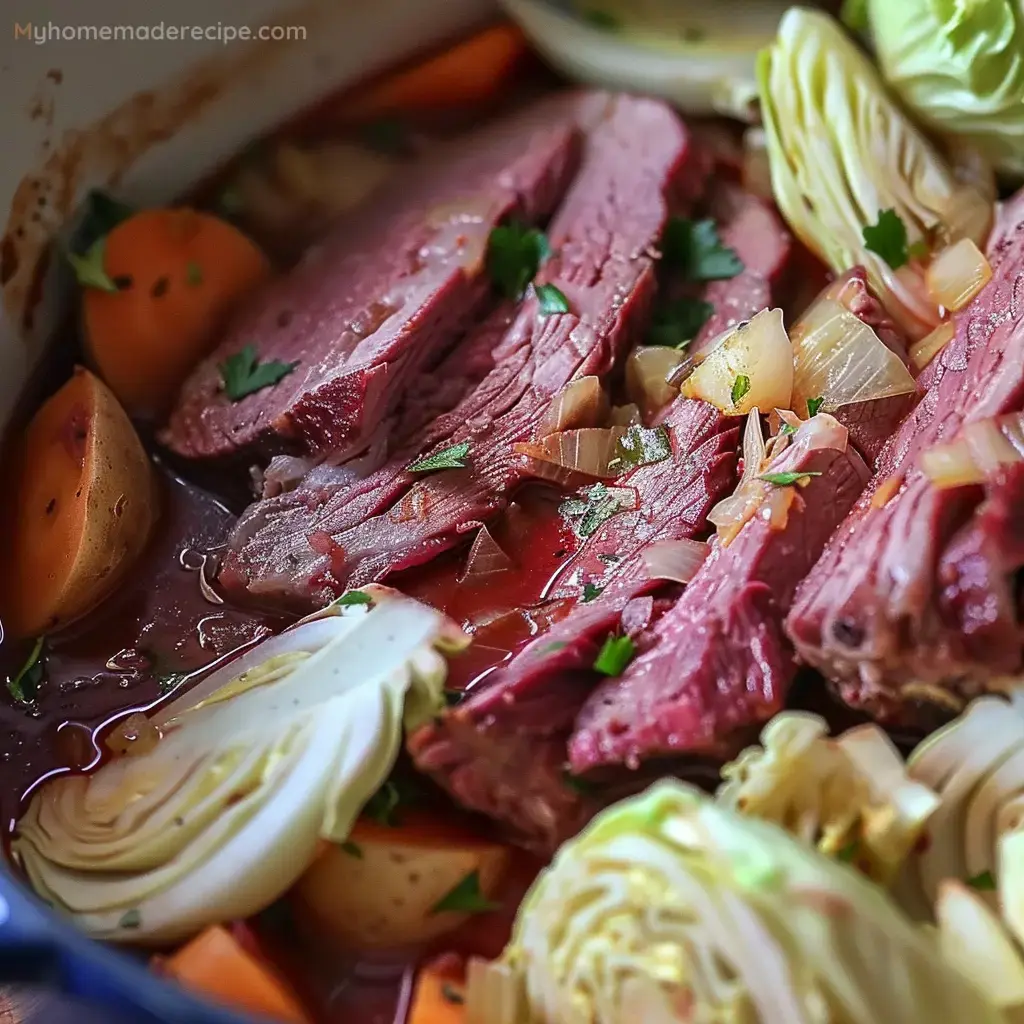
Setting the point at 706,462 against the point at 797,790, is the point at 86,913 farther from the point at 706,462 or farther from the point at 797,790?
the point at 706,462

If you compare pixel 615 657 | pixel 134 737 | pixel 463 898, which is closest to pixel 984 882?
pixel 615 657

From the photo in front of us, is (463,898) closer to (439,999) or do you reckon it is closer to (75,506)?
(439,999)

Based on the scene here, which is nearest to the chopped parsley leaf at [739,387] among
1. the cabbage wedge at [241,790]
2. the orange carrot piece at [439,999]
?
the cabbage wedge at [241,790]

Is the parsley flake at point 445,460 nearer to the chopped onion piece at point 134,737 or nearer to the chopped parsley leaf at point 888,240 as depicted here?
the chopped onion piece at point 134,737

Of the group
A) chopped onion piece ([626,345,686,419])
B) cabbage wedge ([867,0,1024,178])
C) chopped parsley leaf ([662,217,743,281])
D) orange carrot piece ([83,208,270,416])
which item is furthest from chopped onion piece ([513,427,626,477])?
cabbage wedge ([867,0,1024,178])

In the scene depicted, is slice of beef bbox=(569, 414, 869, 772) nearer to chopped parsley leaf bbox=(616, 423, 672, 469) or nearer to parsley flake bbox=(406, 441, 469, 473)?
chopped parsley leaf bbox=(616, 423, 672, 469)

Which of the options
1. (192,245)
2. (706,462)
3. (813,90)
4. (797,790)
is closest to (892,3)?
(813,90)
